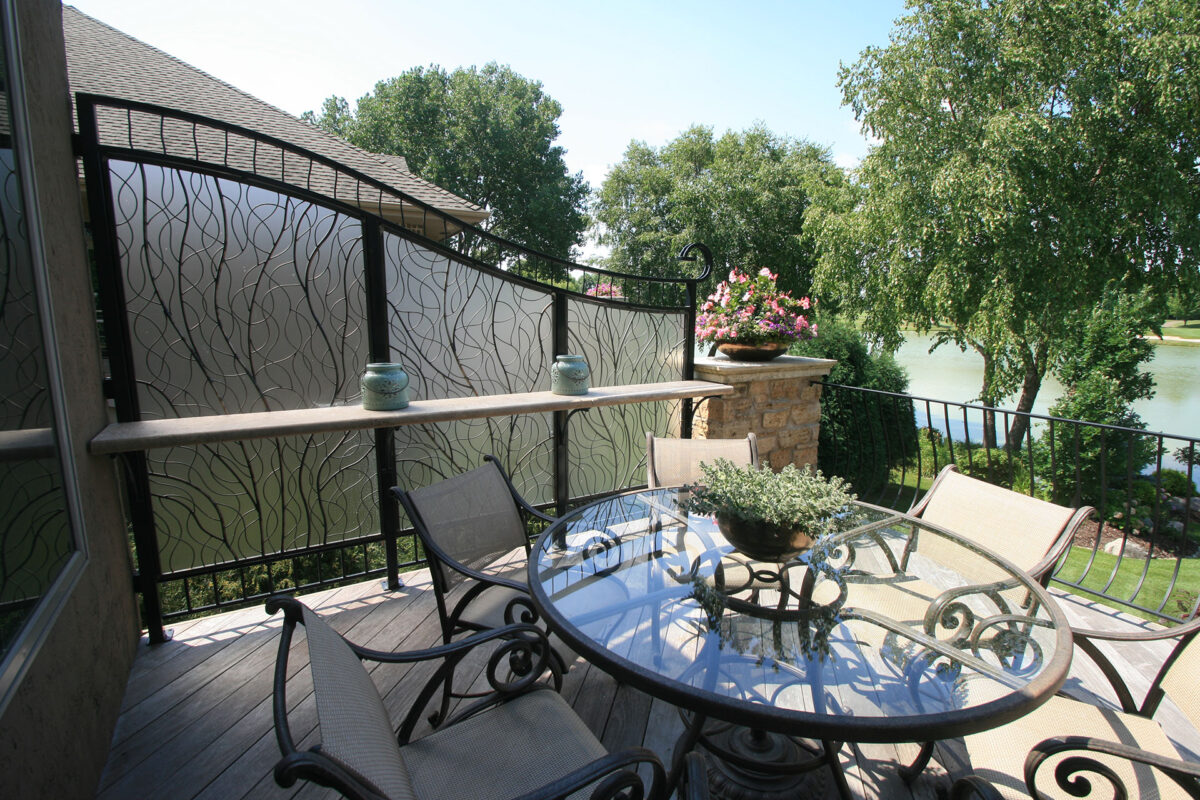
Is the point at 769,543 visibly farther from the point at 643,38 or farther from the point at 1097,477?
the point at 1097,477

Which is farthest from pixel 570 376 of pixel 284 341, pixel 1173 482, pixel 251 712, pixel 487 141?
pixel 487 141

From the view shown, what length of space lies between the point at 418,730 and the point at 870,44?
39.1ft

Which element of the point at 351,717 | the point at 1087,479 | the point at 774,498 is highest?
the point at 774,498

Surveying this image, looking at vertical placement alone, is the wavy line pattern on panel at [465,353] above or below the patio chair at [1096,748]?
above

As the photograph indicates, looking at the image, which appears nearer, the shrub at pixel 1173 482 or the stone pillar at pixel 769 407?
the stone pillar at pixel 769 407

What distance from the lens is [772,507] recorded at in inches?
56.2

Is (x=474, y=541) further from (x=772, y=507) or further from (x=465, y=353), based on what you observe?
(x=465, y=353)

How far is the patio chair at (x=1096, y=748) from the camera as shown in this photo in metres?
1.01

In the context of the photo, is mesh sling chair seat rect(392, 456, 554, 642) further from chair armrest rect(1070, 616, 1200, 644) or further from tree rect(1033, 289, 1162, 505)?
tree rect(1033, 289, 1162, 505)

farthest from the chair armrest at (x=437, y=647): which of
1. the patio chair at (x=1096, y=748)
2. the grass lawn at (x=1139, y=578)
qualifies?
the grass lawn at (x=1139, y=578)

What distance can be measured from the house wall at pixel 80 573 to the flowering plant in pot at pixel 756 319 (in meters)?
2.99

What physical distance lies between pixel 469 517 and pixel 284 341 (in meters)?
1.23

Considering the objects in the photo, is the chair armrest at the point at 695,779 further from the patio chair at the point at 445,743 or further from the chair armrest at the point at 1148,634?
the chair armrest at the point at 1148,634

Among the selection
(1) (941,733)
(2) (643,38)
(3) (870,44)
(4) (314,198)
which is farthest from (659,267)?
(1) (941,733)
